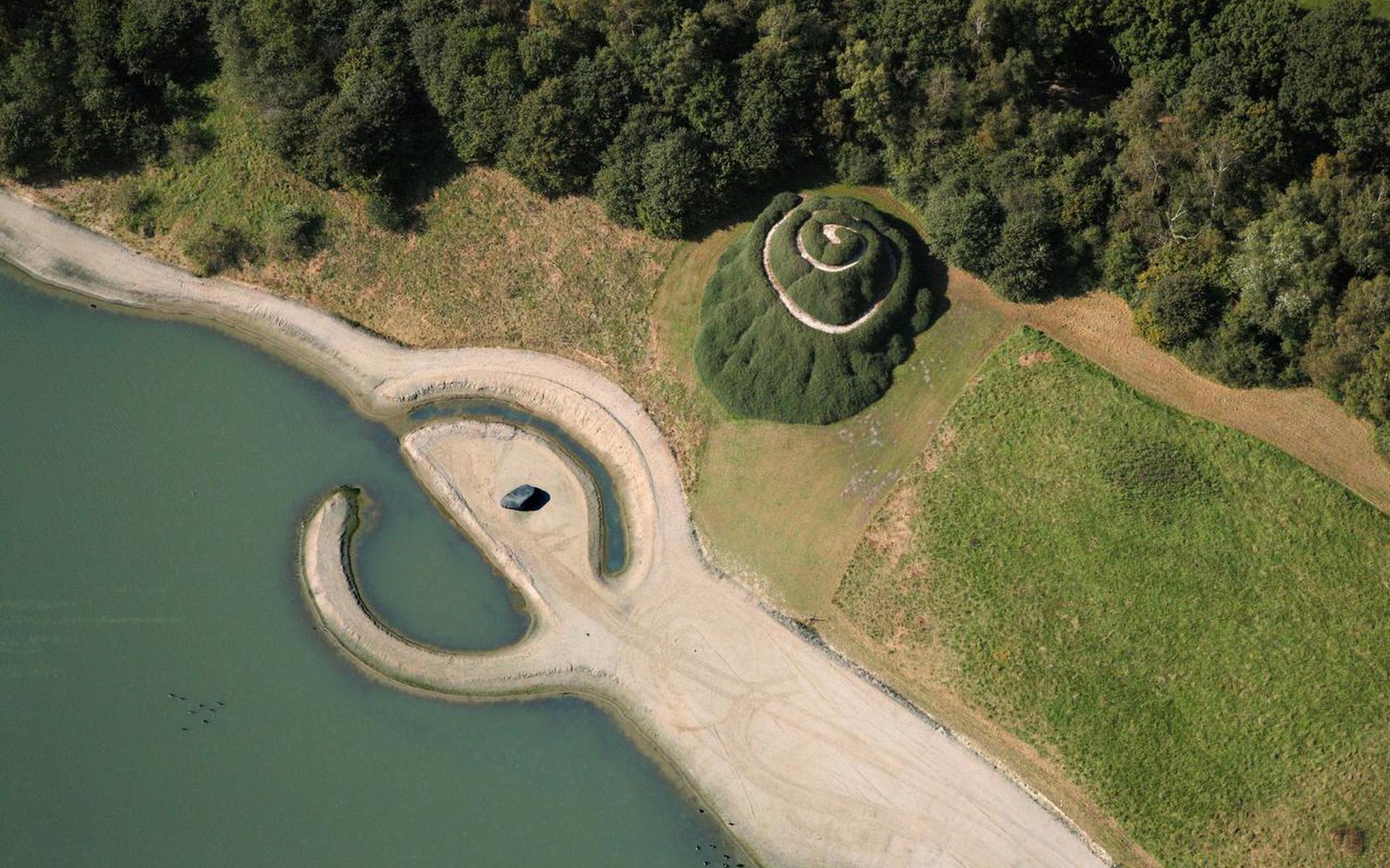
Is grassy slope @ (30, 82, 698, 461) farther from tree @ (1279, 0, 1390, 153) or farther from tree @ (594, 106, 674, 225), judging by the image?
tree @ (1279, 0, 1390, 153)

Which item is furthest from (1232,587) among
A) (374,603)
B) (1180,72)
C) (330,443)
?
(330,443)

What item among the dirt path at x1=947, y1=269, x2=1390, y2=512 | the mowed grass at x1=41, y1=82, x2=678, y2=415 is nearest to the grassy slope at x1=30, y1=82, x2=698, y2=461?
the mowed grass at x1=41, y1=82, x2=678, y2=415

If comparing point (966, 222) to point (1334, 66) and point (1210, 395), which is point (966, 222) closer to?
point (1210, 395)

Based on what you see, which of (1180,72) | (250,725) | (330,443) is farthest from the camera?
(330,443)

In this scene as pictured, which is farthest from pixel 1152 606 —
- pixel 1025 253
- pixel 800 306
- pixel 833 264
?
pixel 833 264

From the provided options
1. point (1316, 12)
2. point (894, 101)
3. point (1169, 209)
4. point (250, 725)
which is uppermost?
point (1316, 12)

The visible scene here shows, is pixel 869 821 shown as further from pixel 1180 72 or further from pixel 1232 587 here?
pixel 1180 72
